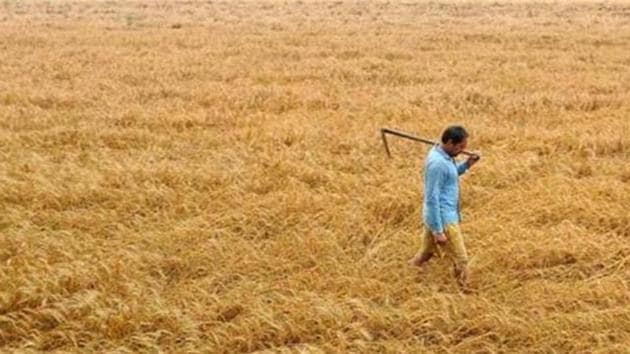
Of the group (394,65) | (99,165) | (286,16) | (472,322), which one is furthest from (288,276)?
(286,16)

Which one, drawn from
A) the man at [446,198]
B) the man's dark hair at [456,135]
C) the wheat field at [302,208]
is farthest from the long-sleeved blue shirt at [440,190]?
the wheat field at [302,208]

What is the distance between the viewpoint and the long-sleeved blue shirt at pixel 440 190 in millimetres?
6359

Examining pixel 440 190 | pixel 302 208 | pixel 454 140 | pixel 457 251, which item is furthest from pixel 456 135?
pixel 302 208

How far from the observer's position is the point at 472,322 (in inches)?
230

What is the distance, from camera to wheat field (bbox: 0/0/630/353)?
19.2ft

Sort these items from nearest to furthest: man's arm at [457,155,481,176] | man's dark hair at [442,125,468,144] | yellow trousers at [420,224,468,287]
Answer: man's dark hair at [442,125,468,144], yellow trousers at [420,224,468,287], man's arm at [457,155,481,176]

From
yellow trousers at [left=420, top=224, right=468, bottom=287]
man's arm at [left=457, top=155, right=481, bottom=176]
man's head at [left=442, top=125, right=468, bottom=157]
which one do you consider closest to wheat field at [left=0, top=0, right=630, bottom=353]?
yellow trousers at [left=420, top=224, right=468, bottom=287]

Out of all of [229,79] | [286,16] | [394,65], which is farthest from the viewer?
[286,16]

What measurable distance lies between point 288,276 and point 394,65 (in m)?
12.3

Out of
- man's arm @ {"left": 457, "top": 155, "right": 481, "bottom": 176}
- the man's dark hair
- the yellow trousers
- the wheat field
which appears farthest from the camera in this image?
man's arm @ {"left": 457, "top": 155, "right": 481, "bottom": 176}

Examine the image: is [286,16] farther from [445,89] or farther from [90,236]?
[90,236]

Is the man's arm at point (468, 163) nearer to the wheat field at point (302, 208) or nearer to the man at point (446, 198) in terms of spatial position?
the man at point (446, 198)

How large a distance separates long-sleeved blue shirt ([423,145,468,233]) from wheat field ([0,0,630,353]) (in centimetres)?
56

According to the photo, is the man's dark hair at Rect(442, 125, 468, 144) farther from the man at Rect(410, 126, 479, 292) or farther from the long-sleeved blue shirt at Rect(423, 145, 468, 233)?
the long-sleeved blue shirt at Rect(423, 145, 468, 233)
